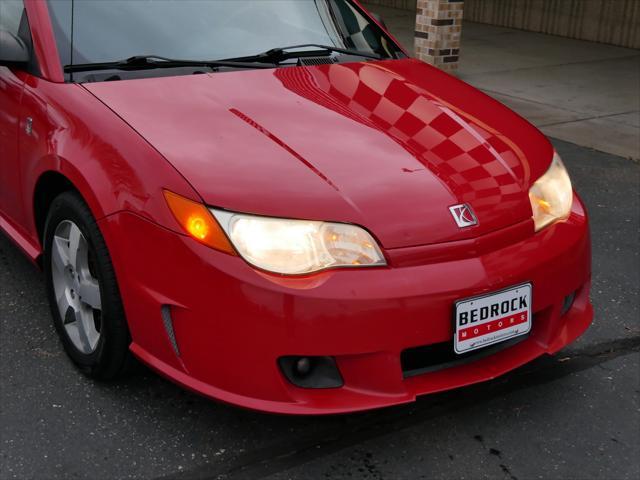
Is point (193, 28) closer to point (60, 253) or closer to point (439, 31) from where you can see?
point (60, 253)

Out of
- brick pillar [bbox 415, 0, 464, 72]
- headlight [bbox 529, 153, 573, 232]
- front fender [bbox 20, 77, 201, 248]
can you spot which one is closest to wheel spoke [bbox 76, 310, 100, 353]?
front fender [bbox 20, 77, 201, 248]

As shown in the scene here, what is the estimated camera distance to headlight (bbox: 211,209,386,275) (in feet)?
8.22

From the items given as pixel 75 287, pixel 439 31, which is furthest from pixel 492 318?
pixel 439 31

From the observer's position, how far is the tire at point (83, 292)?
2.82 meters

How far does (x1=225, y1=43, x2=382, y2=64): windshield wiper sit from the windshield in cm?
3

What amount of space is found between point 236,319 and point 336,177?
0.54 meters

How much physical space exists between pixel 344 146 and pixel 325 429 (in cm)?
95

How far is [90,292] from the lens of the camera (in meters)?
2.98

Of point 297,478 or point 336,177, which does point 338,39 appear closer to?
point 336,177

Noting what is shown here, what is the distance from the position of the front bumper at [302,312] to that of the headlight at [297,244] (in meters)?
0.04

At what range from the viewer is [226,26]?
3.52 metres

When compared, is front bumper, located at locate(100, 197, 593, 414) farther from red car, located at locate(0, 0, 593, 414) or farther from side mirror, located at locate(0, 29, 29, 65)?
side mirror, located at locate(0, 29, 29, 65)

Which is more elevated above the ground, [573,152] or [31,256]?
[31,256]

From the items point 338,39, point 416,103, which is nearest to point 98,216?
point 416,103
